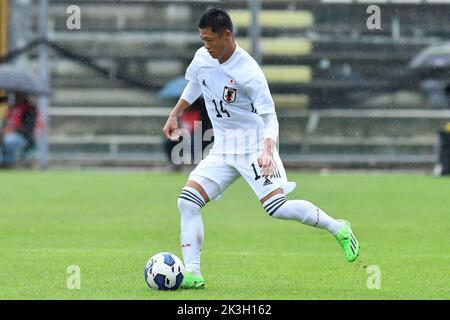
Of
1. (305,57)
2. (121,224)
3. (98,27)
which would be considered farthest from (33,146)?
(121,224)

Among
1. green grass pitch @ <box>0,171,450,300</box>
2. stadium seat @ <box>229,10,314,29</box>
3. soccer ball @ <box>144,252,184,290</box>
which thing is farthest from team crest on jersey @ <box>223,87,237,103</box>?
stadium seat @ <box>229,10,314,29</box>

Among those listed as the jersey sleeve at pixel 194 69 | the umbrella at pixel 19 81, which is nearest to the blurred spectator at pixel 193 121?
the umbrella at pixel 19 81

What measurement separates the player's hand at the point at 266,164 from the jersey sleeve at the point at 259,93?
15.3 inches

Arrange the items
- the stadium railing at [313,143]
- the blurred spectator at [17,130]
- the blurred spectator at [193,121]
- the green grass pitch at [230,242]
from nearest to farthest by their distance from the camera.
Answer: the green grass pitch at [230,242] < the blurred spectator at [193,121] < the blurred spectator at [17,130] < the stadium railing at [313,143]

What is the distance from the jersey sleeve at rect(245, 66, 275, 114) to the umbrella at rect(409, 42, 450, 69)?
74.9 feet

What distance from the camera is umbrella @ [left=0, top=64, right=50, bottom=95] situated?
2984 cm

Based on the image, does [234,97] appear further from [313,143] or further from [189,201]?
[313,143]

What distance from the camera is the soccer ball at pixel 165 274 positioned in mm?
9602

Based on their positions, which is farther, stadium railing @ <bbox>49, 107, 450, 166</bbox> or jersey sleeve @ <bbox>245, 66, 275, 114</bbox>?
stadium railing @ <bbox>49, 107, 450, 166</bbox>

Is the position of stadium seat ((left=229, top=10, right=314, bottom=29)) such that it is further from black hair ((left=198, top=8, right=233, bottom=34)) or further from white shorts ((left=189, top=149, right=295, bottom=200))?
black hair ((left=198, top=8, right=233, bottom=34))

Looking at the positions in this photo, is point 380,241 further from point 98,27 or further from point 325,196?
point 98,27

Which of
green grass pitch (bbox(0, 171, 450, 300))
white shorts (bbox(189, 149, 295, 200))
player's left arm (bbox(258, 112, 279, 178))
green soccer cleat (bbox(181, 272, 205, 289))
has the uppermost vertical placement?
player's left arm (bbox(258, 112, 279, 178))

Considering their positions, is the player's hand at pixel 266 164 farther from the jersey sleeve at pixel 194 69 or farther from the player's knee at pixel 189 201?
the jersey sleeve at pixel 194 69
